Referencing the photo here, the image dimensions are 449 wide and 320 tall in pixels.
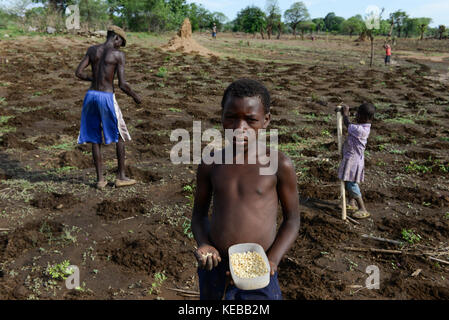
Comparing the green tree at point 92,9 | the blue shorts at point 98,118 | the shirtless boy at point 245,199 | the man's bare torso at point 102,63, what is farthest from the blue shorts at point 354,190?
the green tree at point 92,9

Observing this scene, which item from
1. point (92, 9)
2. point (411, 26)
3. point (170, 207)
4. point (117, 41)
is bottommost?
point (170, 207)

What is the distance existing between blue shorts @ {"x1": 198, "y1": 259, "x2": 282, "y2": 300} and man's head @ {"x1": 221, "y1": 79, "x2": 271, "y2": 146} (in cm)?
61

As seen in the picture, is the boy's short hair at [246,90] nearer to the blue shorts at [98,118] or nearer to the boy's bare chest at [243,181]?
the boy's bare chest at [243,181]

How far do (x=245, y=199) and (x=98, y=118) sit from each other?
10.3 feet

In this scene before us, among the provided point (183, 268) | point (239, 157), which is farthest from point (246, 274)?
point (183, 268)

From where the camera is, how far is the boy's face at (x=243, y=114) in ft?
5.02

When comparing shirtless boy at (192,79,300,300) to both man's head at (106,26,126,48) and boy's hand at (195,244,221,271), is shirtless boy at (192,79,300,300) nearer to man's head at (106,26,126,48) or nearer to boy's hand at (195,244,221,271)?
boy's hand at (195,244,221,271)

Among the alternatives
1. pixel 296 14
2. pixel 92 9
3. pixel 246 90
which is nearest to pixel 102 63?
pixel 246 90

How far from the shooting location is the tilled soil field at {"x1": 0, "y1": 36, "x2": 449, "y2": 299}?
9.46 feet

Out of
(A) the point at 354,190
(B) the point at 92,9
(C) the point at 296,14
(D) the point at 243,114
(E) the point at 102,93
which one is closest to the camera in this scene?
(D) the point at 243,114

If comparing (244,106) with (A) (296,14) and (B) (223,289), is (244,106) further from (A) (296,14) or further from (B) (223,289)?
(A) (296,14)

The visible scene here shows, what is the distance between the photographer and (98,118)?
13.9ft

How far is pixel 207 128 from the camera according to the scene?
24.3ft

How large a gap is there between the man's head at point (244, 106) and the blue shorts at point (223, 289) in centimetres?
61
